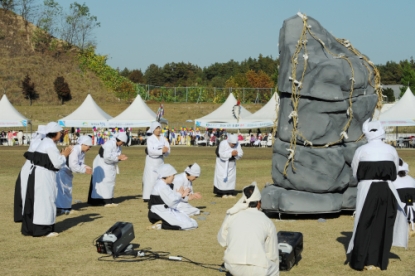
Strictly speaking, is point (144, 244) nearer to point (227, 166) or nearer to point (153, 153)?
point (153, 153)

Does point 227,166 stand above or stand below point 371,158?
below

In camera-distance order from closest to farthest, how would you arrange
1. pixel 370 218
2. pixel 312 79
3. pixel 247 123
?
pixel 370 218 → pixel 312 79 → pixel 247 123

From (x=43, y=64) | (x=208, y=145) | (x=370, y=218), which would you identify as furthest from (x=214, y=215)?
(x=43, y=64)

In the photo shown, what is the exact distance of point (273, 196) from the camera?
13.8m

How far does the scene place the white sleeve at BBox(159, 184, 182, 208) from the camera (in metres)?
12.5

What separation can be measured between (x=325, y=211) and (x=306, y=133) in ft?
5.35

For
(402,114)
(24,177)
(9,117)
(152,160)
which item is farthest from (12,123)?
(24,177)

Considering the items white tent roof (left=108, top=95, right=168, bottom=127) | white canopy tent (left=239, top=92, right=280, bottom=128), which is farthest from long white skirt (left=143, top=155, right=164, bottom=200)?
white canopy tent (left=239, top=92, right=280, bottom=128)

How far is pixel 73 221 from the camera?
13.8m

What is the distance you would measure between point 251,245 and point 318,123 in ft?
22.4

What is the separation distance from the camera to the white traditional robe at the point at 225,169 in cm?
1767

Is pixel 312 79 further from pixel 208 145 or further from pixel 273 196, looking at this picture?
pixel 208 145

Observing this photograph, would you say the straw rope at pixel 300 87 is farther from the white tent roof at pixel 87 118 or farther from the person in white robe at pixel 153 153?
the white tent roof at pixel 87 118

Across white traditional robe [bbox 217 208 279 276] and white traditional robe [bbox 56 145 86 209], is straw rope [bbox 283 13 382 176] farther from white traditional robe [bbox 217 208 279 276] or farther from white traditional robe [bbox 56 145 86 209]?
white traditional robe [bbox 217 208 279 276]
